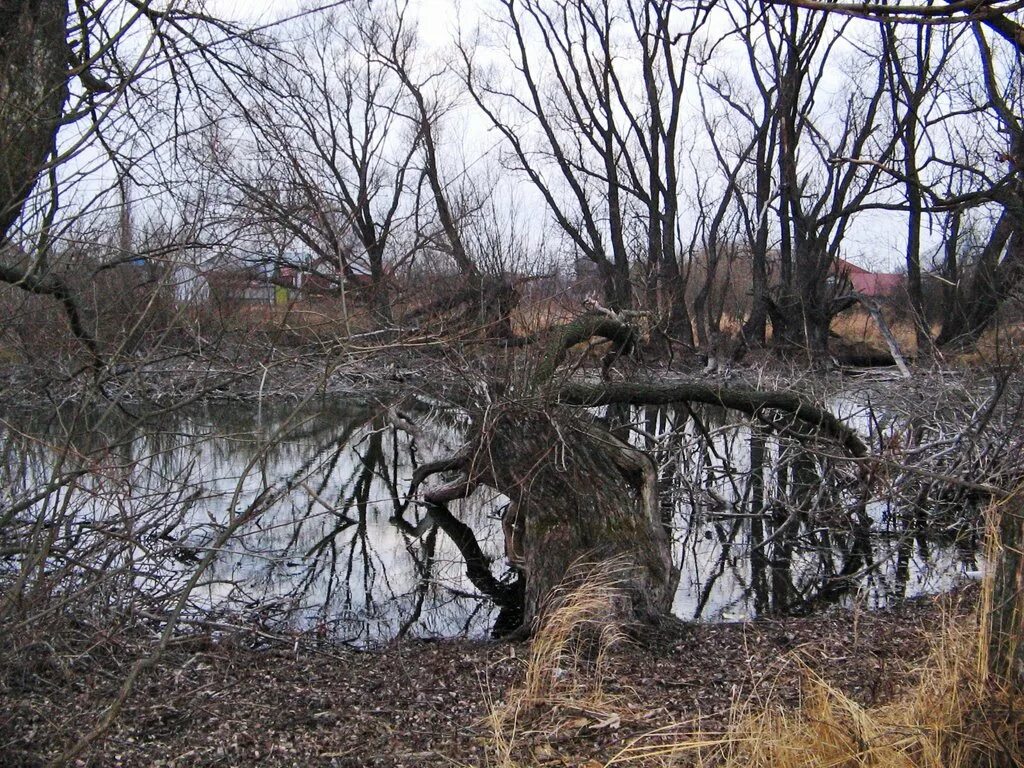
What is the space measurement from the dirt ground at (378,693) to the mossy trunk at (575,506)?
501 millimetres

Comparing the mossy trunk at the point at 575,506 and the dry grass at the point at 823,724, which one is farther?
the mossy trunk at the point at 575,506

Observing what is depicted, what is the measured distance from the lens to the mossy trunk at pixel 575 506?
626 cm

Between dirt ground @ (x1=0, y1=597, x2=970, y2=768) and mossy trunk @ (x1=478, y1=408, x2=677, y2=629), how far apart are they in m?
0.50

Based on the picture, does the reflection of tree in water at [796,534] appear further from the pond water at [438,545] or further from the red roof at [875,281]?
the red roof at [875,281]

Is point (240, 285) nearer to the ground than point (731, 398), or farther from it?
farther from it

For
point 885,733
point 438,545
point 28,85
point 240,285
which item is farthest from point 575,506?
point 28,85

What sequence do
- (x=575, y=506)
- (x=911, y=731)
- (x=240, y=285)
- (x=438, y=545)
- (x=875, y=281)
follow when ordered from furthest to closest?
(x=875, y=281), (x=438, y=545), (x=575, y=506), (x=240, y=285), (x=911, y=731)

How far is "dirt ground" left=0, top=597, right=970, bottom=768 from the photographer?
392 cm

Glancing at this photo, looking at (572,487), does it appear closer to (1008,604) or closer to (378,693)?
(378,693)

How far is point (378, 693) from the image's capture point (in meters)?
4.89

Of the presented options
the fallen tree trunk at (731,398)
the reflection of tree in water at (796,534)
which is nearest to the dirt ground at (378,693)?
the reflection of tree in water at (796,534)

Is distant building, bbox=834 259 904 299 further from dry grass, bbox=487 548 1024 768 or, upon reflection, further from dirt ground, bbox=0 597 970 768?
dry grass, bbox=487 548 1024 768

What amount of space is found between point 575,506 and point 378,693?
2223 millimetres

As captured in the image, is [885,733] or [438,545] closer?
[885,733]
